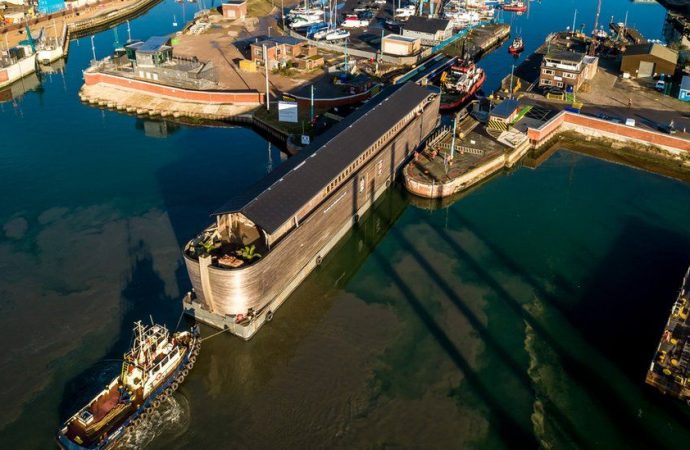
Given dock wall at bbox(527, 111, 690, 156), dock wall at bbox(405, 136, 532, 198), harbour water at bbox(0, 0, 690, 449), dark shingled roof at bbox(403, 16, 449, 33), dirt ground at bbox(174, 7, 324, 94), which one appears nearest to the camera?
harbour water at bbox(0, 0, 690, 449)

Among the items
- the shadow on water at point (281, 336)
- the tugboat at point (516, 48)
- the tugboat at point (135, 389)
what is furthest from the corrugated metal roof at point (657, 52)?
the tugboat at point (135, 389)

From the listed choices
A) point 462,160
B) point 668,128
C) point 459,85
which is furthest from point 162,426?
point 668,128

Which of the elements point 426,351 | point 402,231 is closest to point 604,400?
point 426,351

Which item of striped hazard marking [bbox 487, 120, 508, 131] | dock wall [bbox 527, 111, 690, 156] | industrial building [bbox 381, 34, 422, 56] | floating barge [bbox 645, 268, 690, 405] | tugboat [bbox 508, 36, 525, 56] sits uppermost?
industrial building [bbox 381, 34, 422, 56]

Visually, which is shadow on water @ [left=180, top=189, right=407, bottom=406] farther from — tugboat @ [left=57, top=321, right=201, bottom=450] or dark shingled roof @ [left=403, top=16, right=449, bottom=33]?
dark shingled roof @ [left=403, top=16, right=449, bottom=33]

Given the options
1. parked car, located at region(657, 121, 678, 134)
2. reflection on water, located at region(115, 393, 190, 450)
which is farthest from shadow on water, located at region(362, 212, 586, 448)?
parked car, located at region(657, 121, 678, 134)

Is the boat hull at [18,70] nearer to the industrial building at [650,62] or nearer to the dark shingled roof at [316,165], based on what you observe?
the dark shingled roof at [316,165]

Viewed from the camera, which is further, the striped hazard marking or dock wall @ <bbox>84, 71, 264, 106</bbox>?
dock wall @ <bbox>84, 71, 264, 106</bbox>
